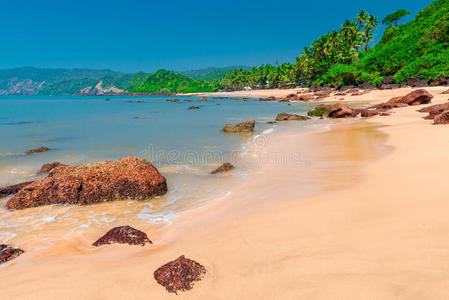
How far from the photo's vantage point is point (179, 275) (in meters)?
2.50

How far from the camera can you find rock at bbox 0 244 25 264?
3.23 metres

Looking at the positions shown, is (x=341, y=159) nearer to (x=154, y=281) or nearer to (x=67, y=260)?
(x=154, y=281)

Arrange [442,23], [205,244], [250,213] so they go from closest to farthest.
Answer: [205,244] < [250,213] < [442,23]

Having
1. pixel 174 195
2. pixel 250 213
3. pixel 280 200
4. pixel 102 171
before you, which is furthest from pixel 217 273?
pixel 102 171

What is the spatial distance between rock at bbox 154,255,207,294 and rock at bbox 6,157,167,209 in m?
2.97

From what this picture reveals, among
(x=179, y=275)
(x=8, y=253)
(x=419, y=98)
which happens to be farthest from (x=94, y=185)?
(x=419, y=98)

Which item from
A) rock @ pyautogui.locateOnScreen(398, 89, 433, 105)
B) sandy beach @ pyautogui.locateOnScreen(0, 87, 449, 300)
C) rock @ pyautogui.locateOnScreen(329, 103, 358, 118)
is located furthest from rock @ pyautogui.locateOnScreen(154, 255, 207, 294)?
rock @ pyautogui.locateOnScreen(398, 89, 433, 105)

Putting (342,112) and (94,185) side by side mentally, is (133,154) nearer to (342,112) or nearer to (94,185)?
(94,185)

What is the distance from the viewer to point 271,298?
226 centimetres

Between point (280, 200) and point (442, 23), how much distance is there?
50.3 meters

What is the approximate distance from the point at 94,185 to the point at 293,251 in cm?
410

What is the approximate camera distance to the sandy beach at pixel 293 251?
234 cm

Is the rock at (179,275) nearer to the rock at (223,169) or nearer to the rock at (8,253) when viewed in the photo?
the rock at (8,253)

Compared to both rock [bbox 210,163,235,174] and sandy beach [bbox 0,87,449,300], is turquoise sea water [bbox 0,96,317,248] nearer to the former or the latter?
rock [bbox 210,163,235,174]
